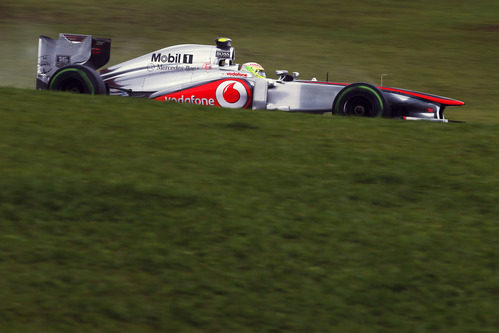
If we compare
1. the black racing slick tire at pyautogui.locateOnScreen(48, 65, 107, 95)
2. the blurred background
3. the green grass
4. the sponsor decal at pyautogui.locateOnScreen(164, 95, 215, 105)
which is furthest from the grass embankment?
the blurred background

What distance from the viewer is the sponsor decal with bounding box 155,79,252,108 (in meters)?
9.45

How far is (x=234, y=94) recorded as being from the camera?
9461 mm

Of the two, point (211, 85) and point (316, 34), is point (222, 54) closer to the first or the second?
point (211, 85)

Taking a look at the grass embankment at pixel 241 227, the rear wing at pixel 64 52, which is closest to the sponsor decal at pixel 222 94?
the rear wing at pixel 64 52

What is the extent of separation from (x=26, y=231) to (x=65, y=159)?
46.2 inches

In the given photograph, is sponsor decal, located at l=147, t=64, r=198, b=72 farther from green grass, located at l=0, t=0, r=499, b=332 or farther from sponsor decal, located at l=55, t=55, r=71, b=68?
green grass, located at l=0, t=0, r=499, b=332

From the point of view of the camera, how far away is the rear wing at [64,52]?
1051 centimetres

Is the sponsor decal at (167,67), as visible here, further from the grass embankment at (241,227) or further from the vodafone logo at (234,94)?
the grass embankment at (241,227)

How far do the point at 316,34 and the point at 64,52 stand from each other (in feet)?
42.1

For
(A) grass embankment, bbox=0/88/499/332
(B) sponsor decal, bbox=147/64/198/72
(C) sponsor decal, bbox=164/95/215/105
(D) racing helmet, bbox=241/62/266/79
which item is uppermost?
(D) racing helmet, bbox=241/62/266/79

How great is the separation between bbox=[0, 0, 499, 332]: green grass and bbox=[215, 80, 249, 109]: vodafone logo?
208 centimetres

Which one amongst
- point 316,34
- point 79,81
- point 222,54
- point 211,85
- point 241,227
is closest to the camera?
point 241,227

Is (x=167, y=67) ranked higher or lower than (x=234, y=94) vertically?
higher

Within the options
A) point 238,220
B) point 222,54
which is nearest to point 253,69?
point 222,54
